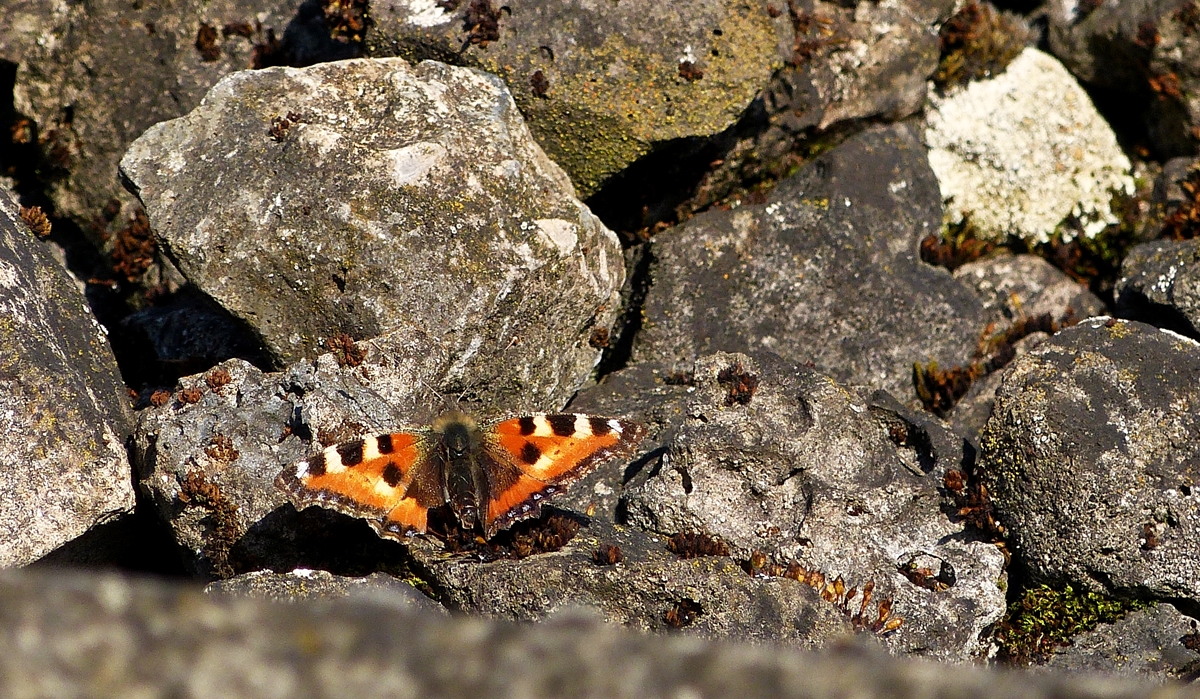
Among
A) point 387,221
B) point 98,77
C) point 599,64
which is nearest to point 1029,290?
point 599,64

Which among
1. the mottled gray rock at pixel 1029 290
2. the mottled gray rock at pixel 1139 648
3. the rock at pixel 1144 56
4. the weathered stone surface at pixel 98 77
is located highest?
the rock at pixel 1144 56

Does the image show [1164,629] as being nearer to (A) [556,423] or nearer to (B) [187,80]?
(A) [556,423]

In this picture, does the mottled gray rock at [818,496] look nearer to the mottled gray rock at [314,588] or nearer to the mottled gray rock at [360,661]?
the mottled gray rock at [314,588]

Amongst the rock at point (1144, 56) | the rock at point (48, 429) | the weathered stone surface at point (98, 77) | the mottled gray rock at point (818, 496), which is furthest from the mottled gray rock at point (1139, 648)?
the weathered stone surface at point (98, 77)

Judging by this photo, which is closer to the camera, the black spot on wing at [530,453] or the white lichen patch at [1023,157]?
the black spot on wing at [530,453]

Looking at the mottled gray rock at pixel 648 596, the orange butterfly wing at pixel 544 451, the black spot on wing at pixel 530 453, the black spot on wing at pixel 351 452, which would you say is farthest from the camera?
the black spot on wing at pixel 530 453

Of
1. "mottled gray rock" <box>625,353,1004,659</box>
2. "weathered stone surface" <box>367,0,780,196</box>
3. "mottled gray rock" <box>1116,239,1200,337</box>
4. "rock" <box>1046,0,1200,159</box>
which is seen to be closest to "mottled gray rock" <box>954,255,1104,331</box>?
"mottled gray rock" <box>1116,239,1200,337</box>

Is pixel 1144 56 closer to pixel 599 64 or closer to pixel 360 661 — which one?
pixel 599 64
